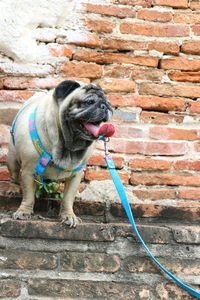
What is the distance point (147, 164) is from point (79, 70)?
75 centimetres

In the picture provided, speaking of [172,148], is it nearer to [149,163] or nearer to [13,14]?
[149,163]

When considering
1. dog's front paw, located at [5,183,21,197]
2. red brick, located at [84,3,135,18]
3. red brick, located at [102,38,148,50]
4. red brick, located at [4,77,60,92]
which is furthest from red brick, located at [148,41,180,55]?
dog's front paw, located at [5,183,21,197]

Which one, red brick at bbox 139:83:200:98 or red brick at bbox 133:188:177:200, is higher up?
red brick at bbox 139:83:200:98

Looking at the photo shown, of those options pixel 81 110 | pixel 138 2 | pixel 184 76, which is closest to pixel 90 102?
pixel 81 110

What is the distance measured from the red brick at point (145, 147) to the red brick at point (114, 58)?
1.70 feet

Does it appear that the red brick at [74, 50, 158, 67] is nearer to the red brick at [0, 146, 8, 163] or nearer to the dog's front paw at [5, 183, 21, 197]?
the red brick at [0, 146, 8, 163]

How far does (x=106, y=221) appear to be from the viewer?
3184 millimetres

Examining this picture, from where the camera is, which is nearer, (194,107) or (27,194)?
(27,194)

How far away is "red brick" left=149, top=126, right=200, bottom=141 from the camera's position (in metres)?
3.52

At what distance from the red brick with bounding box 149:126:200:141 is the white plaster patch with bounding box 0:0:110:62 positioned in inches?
33.0

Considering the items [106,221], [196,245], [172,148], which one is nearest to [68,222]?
[106,221]

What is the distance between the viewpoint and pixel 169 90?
11.6 ft

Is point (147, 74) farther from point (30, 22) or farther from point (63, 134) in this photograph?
point (63, 134)

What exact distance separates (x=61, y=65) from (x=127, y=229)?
122 centimetres
